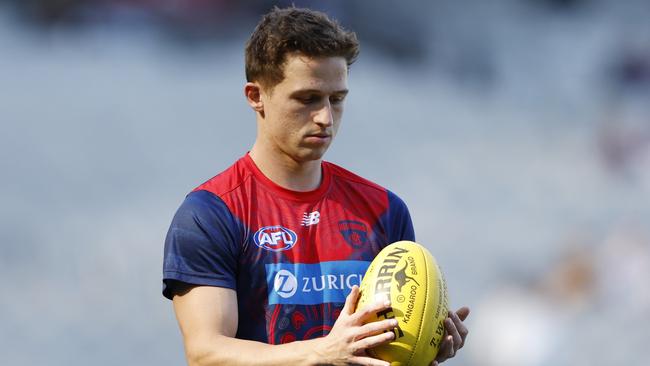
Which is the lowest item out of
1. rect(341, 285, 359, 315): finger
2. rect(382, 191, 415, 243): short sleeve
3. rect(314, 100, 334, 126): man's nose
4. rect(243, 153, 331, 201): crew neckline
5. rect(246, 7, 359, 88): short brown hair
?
rect(341, 285, 359, 315): finger

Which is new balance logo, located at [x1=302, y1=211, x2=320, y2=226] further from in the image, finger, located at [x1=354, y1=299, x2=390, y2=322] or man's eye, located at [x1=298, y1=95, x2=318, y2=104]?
finger, located at [x1=354, y1=299, x2=390, y2=322]

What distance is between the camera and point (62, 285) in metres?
8.78

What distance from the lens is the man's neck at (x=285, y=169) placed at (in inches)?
147

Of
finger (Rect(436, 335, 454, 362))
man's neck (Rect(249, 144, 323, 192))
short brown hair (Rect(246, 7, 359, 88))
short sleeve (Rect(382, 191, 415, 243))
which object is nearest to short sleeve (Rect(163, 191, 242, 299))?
man's neck (Rect(249, 144, 323, 192))

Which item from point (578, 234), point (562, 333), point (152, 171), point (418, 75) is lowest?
point (562, 333)

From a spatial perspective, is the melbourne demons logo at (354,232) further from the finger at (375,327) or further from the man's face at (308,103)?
the finger at (375,327)

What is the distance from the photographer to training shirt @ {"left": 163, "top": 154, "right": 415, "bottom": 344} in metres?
3.48

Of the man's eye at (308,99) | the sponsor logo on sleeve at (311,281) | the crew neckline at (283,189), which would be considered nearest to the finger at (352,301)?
the sponsor logo on sleeve at (311,281)

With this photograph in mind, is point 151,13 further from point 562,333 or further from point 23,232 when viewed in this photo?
point 562,333

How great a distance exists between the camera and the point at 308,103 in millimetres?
3564

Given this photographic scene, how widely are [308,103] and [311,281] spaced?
2.05ft

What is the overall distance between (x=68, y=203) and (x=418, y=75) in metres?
4.15

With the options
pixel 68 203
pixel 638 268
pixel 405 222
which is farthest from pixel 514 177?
pixel 405 222

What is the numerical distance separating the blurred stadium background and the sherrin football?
5.39 meters
